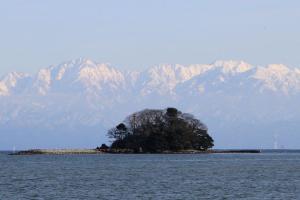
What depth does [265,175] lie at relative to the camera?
117688mm

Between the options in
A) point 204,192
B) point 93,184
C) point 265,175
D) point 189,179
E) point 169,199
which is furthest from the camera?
point 265,175

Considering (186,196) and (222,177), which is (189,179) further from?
(186,196)

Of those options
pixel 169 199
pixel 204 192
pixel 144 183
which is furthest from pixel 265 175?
pixel 169 199

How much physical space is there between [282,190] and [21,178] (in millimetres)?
40487

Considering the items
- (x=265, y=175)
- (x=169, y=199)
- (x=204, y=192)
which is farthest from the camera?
(x=265, y=175)

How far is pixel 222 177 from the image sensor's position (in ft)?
372

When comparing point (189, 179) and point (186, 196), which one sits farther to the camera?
point (189, 179)

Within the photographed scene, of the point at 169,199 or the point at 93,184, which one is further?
the point at 93,184

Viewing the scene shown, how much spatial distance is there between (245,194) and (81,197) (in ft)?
53.3

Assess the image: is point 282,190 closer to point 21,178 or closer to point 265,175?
point 265,175

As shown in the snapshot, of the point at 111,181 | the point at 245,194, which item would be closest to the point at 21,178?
the point at 111,181

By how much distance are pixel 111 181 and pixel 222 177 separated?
16.4 m

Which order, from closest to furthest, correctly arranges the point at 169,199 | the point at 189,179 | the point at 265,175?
the point at 169,199 → the point at 189,179 → the point at 265,175

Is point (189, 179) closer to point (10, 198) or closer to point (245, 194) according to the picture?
point (245, 194)
